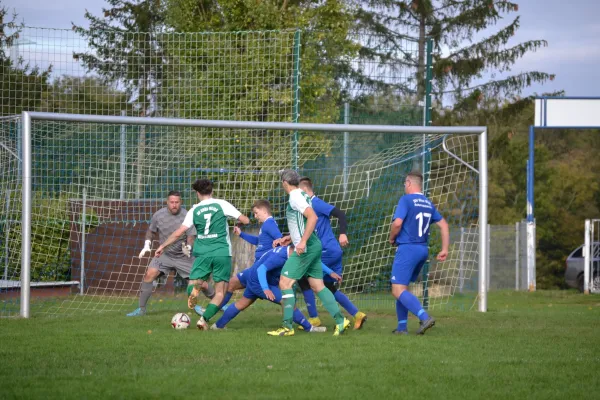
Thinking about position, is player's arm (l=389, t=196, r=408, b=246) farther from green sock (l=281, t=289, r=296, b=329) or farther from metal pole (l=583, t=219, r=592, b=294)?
metal pole (l=583, t=219, r=592, b=294)

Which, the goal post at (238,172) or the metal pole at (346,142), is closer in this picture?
the goal post at (238,172)

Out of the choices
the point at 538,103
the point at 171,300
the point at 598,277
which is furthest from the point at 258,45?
the point at 598,277

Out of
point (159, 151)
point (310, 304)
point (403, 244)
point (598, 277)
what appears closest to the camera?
point (403, 244)

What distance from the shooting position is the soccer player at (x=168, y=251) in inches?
504

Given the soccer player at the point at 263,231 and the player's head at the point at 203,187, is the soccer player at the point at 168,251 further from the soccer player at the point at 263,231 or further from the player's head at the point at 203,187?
the player's head at the point at 203,187

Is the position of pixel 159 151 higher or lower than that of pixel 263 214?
higher

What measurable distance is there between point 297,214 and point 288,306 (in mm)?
1109

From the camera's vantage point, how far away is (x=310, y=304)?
36.4 feet

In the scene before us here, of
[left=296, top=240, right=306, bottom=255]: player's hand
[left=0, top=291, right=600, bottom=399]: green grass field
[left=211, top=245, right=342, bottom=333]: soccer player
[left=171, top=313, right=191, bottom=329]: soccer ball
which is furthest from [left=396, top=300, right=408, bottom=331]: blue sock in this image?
[left=171, top=313, right=191, bottom=329]: soccer ball

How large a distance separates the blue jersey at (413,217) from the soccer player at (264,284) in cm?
140

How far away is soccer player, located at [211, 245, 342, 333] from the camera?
33.3 ft

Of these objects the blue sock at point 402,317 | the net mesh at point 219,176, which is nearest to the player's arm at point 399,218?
the blue sock at point 402,317

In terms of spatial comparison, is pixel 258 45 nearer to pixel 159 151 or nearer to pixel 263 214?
pixel 159 151

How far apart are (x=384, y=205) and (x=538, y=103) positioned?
9.02 m
